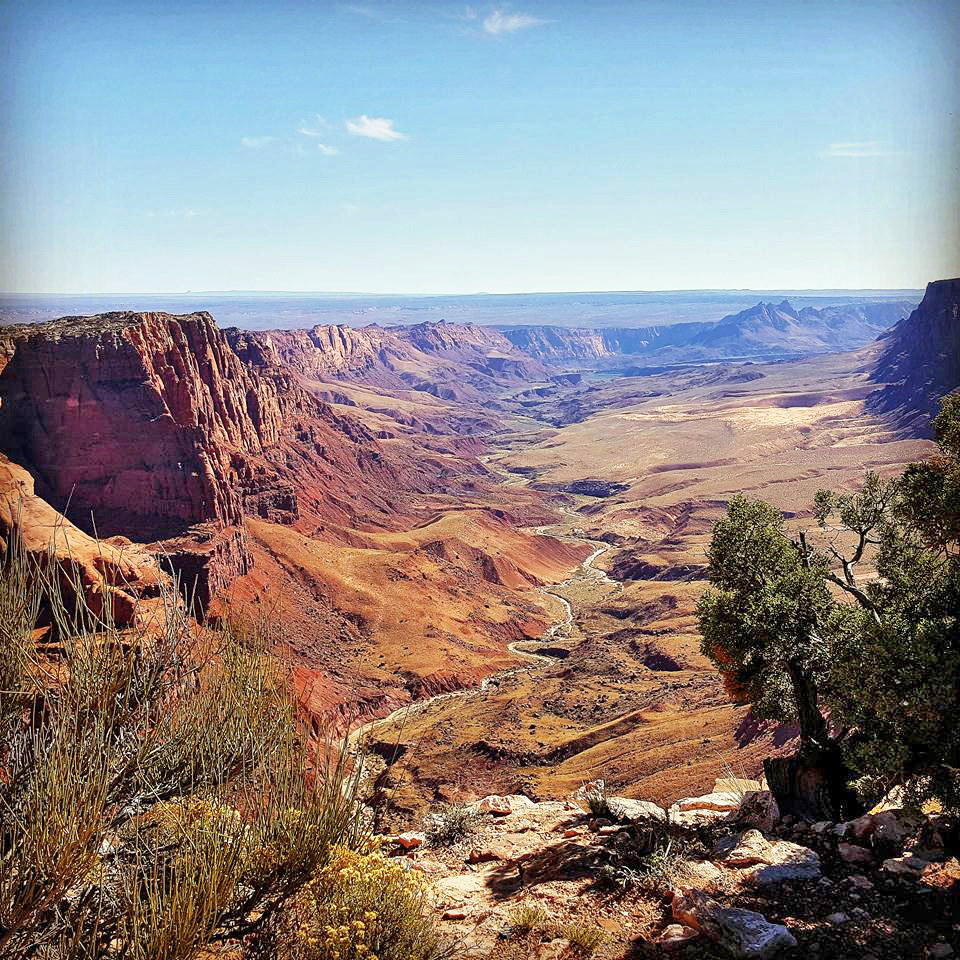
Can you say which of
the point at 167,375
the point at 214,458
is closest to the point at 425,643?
the point at 214,458

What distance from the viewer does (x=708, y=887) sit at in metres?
11.5

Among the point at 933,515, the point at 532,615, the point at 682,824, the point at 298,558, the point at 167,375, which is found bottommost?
the point at 532,615

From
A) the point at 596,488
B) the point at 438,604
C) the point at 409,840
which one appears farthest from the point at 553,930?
the point at 596,488

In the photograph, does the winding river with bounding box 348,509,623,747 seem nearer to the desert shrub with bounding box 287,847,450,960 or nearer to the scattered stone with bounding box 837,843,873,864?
the desert shrub with bounding box 287,847,450,960

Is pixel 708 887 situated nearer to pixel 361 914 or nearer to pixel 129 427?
pixel 361 914

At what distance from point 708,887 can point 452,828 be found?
7.03 meters

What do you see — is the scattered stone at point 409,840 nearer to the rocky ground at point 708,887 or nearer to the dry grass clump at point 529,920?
the rocky ground at point 708,887

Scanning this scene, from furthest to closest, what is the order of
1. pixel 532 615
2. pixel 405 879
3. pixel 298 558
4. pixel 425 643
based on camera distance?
pixel 532 615 < pixel 298 558 < pixel 425 643 < pixel 405 879

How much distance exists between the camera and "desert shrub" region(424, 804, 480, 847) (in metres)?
16.3

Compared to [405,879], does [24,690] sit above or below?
above

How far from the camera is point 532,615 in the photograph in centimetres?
7719

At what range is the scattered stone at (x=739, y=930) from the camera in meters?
9.38

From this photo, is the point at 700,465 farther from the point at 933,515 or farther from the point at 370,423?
the point at 933,515

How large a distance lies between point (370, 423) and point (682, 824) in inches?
6961
